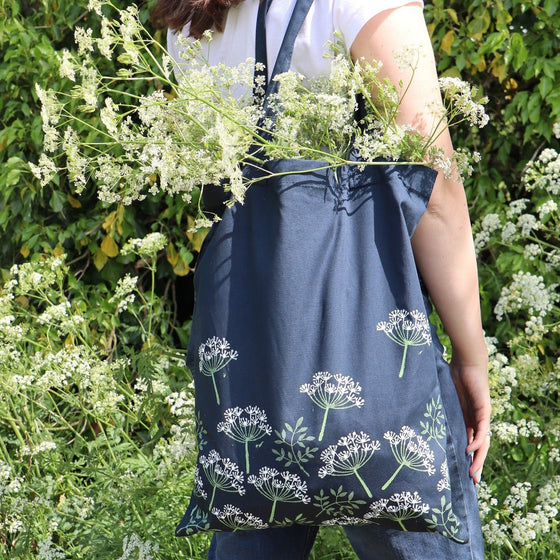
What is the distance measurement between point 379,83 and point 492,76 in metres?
2.25

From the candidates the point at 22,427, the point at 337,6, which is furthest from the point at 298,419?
the point at 22,427

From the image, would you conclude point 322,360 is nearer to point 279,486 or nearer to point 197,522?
point 279,486

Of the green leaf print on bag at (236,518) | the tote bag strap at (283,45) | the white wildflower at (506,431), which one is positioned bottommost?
the white wildflower at (506,431)

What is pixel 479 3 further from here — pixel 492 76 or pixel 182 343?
pixel 182 343

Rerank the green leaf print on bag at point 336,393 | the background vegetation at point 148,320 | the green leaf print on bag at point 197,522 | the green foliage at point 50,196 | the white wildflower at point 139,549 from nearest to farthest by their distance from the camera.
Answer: the green leaf print on bag at point 336,393 → the green leaf print on bag at point 197,522 → the white wildflower at point 139,549 → the background vegetation at point 148,320 → the green foliage at point 50,196

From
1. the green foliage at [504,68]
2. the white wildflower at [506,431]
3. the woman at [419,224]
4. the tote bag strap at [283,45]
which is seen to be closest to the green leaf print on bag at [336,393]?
the woman at [419,224]

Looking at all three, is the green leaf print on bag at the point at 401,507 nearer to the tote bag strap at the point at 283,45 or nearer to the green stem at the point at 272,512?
the green stem at the point at 272,512

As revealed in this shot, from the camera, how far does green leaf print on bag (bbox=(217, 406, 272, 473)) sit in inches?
45.6

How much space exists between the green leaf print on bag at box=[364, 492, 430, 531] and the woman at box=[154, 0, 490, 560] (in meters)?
0.11

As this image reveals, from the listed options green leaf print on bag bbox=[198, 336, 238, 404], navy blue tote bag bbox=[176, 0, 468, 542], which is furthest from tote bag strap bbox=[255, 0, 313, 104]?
green leaf print on bag bbox=[198, 336, 238, 404]

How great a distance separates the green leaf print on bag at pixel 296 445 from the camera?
3.69 ft

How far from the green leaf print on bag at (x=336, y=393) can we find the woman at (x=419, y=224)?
0.25m

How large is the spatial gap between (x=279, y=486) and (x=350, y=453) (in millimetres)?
120

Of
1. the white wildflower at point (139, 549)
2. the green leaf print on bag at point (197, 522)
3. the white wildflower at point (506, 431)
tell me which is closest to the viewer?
the green leaf print on bag at point (197, 522)
